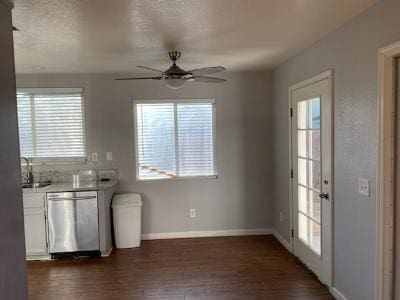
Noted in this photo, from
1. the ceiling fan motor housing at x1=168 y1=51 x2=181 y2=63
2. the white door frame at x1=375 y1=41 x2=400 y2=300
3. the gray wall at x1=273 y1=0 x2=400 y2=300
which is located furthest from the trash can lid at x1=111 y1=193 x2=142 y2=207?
the white door frame at x1=375 y1=41 x2=400 y2=300

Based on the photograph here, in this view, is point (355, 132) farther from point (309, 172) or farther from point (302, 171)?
point (302, 171)

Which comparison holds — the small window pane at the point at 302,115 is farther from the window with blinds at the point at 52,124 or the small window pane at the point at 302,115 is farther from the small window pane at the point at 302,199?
the window with blinds at the point at 52,124

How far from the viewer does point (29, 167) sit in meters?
4.45

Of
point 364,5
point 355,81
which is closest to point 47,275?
point 355,81

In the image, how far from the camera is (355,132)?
8.25ft

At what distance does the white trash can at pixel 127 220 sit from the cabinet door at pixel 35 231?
868mm

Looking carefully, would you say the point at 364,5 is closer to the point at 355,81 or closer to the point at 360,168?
the point at 355,81

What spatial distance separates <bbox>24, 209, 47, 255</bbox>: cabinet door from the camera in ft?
12.8

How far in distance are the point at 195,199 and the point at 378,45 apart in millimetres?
3187

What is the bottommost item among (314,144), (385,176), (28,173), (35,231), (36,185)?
(35,231)

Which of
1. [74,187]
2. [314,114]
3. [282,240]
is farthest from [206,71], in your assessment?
[282,240]

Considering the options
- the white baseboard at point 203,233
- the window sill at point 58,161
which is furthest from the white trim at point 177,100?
the white baseboard at point 203,233

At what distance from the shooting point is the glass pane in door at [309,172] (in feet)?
10.5

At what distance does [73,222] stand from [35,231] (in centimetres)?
48
